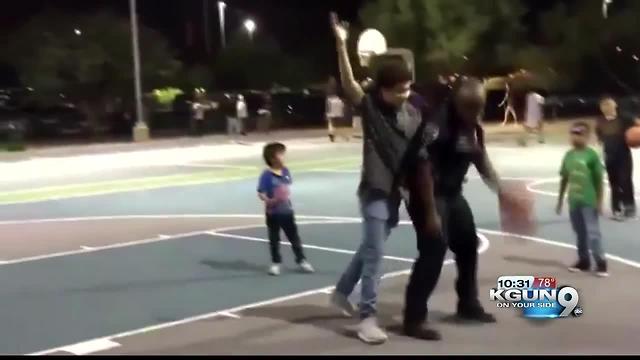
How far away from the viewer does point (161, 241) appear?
12703 millimetres

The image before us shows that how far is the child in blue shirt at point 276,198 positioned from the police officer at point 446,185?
2845 mm

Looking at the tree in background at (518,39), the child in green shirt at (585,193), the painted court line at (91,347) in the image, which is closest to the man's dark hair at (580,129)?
the child in green shirt at (585,193)

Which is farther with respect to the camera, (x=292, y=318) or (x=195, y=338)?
(x=292, y=318)

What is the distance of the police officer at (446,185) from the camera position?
7141 millimetres

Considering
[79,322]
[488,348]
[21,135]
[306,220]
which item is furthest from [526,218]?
[21,135]

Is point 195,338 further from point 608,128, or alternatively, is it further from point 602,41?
point 602,41

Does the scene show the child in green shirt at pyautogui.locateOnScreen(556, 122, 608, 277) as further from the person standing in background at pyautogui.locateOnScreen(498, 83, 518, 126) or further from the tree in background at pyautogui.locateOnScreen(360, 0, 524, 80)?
the tree in background at pyautogui.locateOnScreen(360, 0, 524, 80)

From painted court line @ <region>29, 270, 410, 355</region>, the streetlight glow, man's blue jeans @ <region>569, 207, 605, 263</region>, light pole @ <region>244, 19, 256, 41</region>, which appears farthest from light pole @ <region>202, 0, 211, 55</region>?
painted court line @ <region>29, 270, 410, 355</region>

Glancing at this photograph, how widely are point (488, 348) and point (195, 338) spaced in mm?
2181

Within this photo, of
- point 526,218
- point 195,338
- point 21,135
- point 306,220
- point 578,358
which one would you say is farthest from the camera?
point 21,135

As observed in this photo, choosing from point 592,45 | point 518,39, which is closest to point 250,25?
point 518,39

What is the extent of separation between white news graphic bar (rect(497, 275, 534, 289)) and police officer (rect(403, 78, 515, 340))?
1019 millimetres

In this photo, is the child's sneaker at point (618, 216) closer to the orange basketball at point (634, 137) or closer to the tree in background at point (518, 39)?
the orange basketball at point (634, 137)

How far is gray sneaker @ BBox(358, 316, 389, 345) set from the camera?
715 cm
